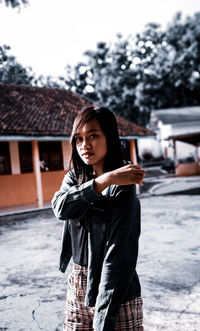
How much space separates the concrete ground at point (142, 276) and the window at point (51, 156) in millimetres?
5511

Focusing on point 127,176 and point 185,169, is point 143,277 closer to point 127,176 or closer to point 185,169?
point 127,176

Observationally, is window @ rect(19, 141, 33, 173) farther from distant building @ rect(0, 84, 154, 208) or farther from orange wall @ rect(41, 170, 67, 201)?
orange wall @ rect(41, 170, 67, 201)

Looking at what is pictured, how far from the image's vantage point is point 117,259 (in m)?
1.15

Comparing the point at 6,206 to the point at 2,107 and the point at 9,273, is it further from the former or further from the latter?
the point at 9,273

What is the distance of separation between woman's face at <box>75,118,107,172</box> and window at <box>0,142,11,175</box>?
11663 mm

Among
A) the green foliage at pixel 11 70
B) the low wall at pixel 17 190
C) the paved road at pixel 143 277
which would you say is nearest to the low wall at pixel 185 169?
the low wall at pixel 17 190

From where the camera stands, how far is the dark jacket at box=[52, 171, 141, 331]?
114 centimetres

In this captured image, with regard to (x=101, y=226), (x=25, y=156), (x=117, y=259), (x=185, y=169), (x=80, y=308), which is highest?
(x=25, y=156)

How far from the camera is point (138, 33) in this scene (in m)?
40.7

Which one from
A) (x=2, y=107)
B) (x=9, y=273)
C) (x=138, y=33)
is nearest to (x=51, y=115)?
(x=2, y=107)

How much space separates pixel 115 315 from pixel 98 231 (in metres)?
0.31

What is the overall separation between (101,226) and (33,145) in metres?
10.9

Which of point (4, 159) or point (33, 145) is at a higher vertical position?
point (33, 145)

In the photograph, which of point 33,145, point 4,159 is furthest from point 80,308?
point 4,159
